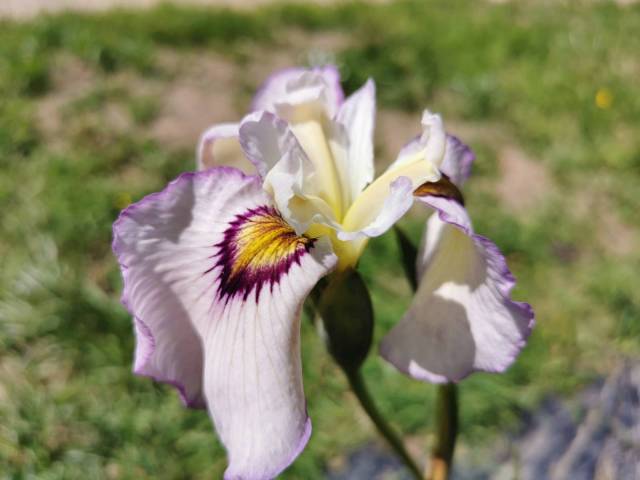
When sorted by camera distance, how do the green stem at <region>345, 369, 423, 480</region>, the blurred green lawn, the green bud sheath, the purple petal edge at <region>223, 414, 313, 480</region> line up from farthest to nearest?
the blurred green lawn, the green stem at <region>345, 369, 423, 480</region>, the green bud sheath, the purple petal edge at <region>223, 414, 313, 480</region>

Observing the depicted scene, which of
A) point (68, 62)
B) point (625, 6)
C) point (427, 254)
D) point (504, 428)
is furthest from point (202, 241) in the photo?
point (625, 6)

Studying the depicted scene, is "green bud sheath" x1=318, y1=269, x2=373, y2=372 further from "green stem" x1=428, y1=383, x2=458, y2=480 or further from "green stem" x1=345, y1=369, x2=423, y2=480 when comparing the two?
"green stem" x1=428, y1=383, x2=458, y2=480

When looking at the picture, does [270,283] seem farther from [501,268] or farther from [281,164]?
[501,268]

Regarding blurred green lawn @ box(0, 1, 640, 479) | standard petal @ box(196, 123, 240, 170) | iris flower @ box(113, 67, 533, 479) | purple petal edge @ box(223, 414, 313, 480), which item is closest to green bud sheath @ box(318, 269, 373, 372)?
iris flower @ box(113, 67, 533, 479)

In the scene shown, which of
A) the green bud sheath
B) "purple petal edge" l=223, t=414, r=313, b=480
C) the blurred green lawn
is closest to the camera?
"purple petal edge" l=223, t=414, r=313, b=480

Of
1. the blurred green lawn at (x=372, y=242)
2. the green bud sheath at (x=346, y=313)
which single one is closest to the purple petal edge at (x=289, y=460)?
the green bud sheath at (x=346, y=313)

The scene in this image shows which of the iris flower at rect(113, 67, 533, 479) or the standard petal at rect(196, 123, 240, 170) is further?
the standard petal at rect(196, 123, 240, 170)
